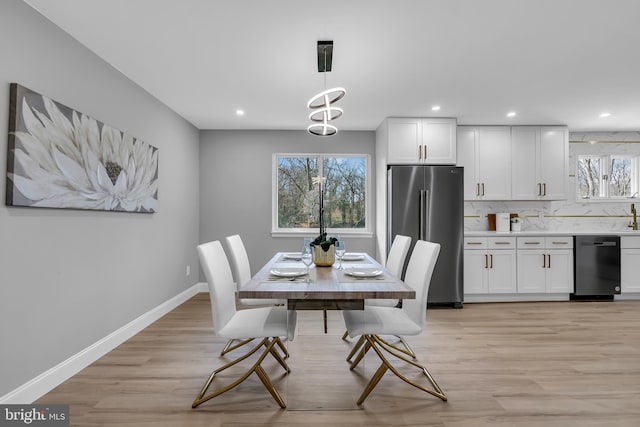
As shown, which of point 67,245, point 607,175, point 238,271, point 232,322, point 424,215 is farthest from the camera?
point 607,175

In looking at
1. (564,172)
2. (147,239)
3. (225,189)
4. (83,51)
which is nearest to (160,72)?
(83,51)

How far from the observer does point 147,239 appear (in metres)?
3.63

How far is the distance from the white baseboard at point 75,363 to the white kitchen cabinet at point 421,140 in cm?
338

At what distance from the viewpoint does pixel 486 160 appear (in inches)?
196

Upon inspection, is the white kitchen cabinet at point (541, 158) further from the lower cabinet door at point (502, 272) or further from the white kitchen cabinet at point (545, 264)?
the lower cabinet door at point (502, 272)

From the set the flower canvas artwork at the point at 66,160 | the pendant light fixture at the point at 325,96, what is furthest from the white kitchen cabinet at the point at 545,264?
the flower canvas artwork at the point at 66,160

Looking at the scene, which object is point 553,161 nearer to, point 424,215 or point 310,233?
point 424,215

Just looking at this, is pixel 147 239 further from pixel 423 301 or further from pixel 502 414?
pixel 502 414

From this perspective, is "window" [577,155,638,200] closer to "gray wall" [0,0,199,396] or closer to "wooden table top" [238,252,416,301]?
"wooden table top" [238,252,416,301]

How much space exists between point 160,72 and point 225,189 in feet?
7.42

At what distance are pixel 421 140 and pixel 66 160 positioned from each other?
3.83 m

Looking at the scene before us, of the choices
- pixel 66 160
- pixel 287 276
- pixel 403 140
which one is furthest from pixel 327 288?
pixel 403 140

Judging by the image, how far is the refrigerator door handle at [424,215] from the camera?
14.6 ft

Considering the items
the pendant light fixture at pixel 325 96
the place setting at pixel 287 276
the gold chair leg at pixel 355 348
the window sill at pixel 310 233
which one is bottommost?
the gold chair leg at pixel 355 348
